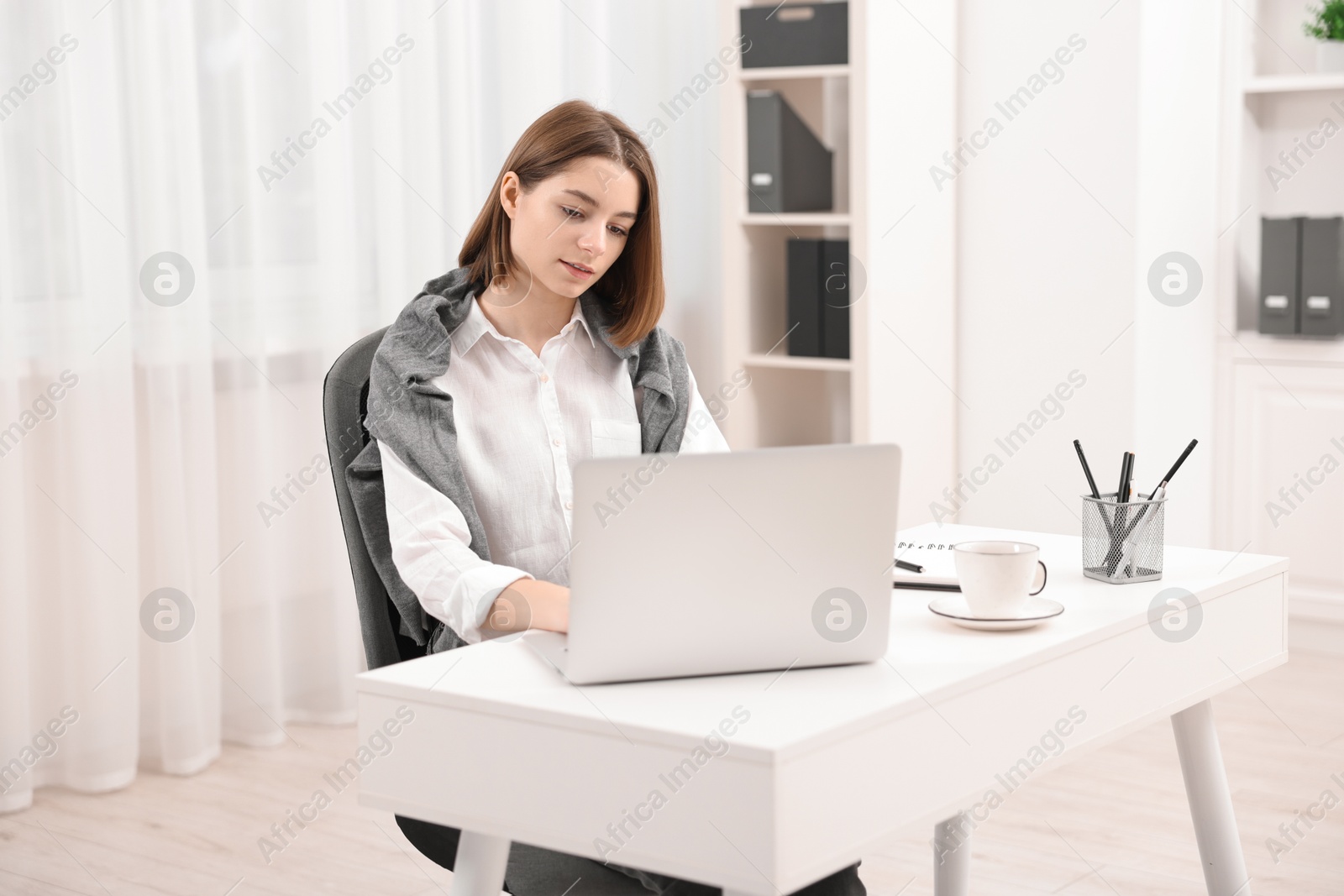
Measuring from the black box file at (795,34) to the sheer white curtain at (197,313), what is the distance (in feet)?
Answer: 1.69

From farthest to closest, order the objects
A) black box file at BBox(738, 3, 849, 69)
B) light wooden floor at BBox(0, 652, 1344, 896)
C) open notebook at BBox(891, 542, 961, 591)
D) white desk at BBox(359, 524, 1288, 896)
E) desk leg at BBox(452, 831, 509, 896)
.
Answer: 1. black box file at BBox(738, 3, 849, 69)
2. light wooden floor at BBox(0, 652, 1344, 896)
3. open notebook at BBox(891, 542, 961, 591)
4. desk leg at BBox(452, 831, 509, 896)
5. white desk at BBox(359, 524, 1288, 896)

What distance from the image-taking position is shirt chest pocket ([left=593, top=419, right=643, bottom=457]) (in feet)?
5.79

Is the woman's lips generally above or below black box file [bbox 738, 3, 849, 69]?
below

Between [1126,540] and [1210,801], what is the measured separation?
1.49 ft

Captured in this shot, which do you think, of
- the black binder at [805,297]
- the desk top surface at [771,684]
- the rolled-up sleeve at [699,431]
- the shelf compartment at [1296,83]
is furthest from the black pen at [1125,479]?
the shelf compartment at [1296,83]

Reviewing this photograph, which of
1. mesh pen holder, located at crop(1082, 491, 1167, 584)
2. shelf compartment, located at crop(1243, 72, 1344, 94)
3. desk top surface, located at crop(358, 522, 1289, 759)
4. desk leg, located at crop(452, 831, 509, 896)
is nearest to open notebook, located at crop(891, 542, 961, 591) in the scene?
desk top surface, located at crop(358, 522, 1289, 759)

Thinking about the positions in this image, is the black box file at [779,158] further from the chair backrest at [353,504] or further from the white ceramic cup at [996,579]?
→ the white ceramic cup at [996,579]

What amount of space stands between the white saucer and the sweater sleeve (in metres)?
0.42

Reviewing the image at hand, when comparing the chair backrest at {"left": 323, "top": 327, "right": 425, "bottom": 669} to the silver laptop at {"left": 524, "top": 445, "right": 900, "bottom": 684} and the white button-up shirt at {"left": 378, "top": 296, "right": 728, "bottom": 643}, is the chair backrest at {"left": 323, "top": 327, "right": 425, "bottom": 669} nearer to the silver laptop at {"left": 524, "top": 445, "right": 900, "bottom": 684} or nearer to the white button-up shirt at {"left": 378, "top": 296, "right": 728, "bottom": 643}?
the white button-up shirt at {"left": 378, "top": 296, "right": 728, "bottom": 643}

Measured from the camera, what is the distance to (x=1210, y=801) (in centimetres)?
184

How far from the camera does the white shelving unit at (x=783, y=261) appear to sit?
349cm

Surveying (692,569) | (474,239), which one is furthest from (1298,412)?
(692,569)

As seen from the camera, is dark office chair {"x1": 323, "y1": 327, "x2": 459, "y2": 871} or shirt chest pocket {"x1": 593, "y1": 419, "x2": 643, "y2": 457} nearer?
dark office chair {"x1": 323, "y1": 327, "x2": 459, "y2": 871}

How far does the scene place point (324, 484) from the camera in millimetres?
3162
